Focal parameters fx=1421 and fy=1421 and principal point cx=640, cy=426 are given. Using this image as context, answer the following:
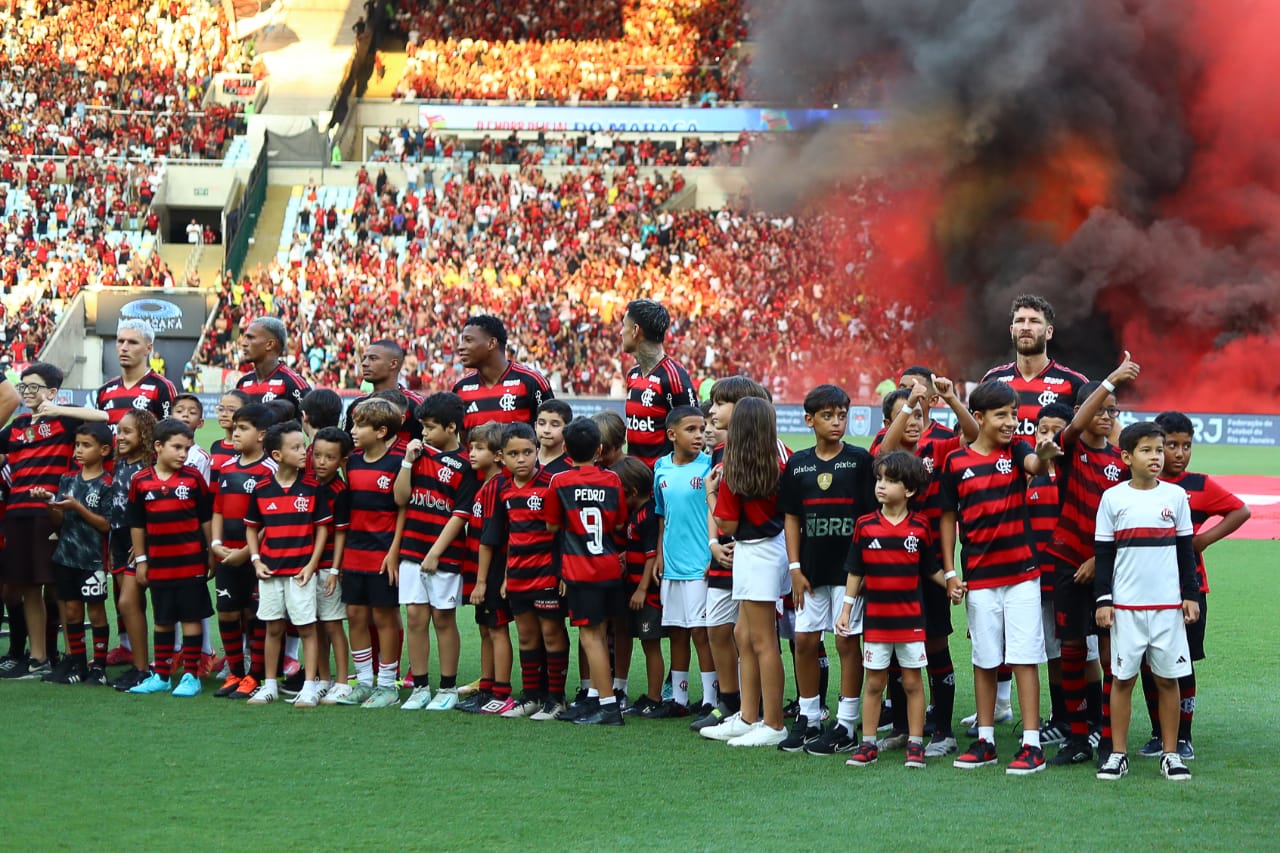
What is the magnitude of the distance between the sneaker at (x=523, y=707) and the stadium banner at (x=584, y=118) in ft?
123

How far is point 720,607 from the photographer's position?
296 inches

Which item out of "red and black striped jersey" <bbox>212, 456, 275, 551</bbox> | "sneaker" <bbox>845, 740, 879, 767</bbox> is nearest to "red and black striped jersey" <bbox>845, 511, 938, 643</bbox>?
"sneaker" <bbox>845, 740, 879, 767</bbox>

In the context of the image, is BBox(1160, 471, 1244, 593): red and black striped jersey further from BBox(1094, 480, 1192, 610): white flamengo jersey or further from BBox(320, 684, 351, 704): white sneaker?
BBox(320, 684, 351, 704): white sneaker

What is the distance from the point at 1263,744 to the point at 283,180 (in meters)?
38.9

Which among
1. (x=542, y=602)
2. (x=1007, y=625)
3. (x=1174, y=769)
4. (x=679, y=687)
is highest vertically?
(x=542, y=602)

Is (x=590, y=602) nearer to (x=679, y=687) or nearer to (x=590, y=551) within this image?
(x=590, y=551)

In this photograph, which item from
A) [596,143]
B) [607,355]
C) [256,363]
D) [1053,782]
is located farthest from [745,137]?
[1053,782]

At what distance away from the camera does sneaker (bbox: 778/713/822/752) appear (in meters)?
6.97

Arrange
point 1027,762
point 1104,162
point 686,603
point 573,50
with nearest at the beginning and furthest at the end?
point 1027,762 → point 686,603 → point 1104,162 → point 573,50

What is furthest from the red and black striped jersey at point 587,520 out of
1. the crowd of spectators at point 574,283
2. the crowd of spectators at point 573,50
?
the crowd of spectators at point 573,50

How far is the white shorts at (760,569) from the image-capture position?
715 centimetres

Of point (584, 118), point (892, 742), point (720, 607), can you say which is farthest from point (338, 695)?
point (584, 118)

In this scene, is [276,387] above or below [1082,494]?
above

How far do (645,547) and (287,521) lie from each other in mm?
2046
